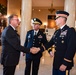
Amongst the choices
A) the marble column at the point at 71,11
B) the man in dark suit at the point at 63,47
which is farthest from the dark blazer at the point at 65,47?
the marble column at the point at 71,11

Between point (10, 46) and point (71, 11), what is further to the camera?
point (71, 11)

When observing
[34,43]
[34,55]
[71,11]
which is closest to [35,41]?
[34,43]

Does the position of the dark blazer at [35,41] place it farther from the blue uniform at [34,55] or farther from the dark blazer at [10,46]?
the dark blazer at [10,46]

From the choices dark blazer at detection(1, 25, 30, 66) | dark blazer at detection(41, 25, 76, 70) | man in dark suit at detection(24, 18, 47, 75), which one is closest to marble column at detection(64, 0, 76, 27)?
man in dark suit at detection(24, 18, 47, 75)

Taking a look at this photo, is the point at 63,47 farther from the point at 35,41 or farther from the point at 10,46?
the point at 35,41

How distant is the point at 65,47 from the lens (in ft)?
8.89

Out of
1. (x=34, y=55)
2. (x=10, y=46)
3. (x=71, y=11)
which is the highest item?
(x=71, y=11)

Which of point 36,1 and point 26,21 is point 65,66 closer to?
point 26,21

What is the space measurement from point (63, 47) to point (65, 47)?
0.10 feet

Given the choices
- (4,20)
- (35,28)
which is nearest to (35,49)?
(35,28)

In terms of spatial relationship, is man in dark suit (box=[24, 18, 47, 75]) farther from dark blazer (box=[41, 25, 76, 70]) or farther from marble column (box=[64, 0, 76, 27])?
marble column (box=[64, 0, 76, 27])

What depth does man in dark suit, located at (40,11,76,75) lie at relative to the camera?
2576 mm

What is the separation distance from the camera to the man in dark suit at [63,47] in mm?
2576

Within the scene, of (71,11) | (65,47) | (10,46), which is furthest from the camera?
(71,11)
